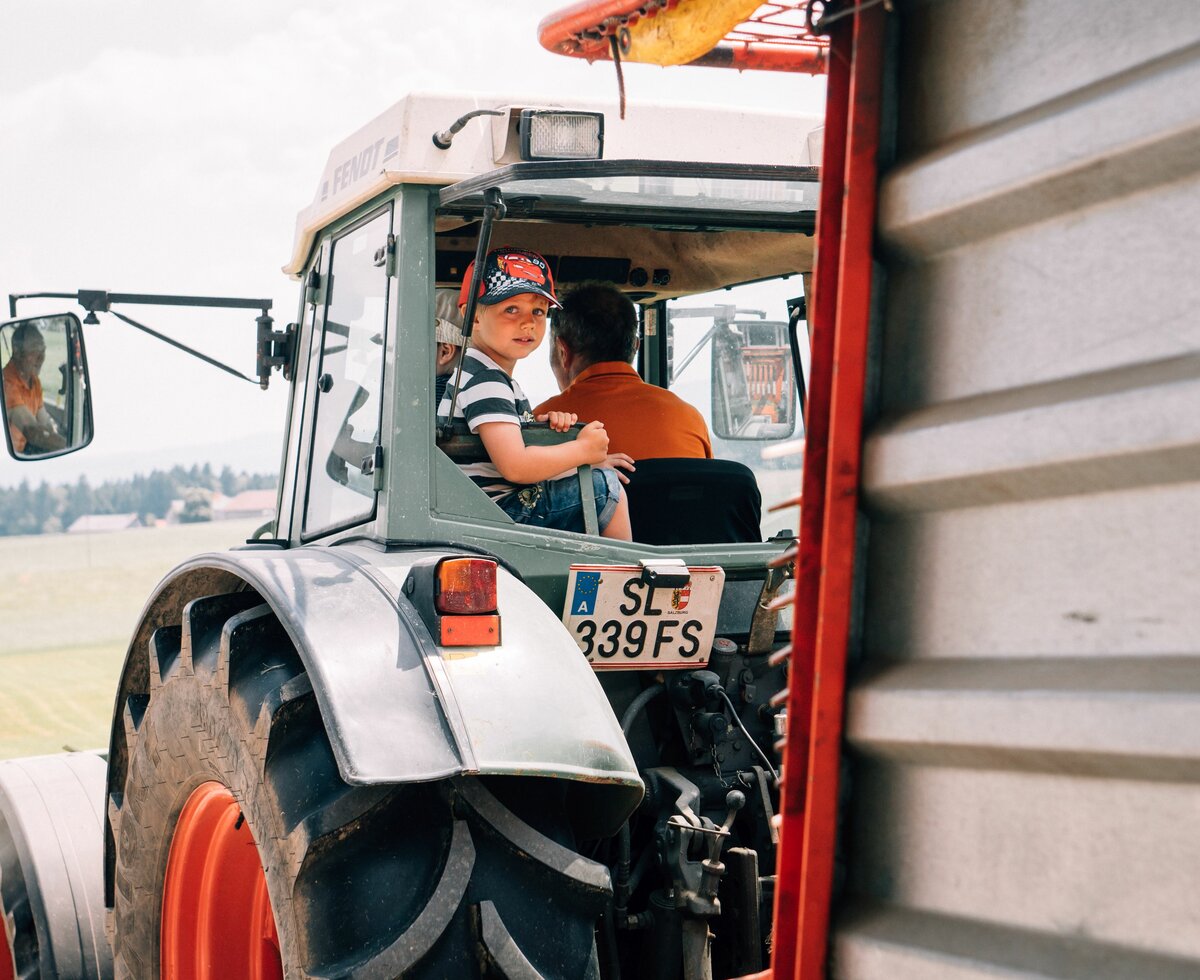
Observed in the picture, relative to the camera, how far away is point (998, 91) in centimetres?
149

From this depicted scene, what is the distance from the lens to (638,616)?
2.96 metres

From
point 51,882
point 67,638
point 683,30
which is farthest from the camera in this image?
point 67,638

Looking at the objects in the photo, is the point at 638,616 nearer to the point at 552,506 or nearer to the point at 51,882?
the point at 552,506

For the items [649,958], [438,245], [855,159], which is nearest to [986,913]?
A: [855,159]

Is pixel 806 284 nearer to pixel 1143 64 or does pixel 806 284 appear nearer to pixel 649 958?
pixel 649 958

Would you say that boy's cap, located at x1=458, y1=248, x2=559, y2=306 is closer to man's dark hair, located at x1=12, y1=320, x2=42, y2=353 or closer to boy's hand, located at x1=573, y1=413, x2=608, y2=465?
boy's hand, located at x1=573, y1=413, x2=608, y2=465

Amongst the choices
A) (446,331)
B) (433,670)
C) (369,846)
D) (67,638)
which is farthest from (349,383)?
(67,638)

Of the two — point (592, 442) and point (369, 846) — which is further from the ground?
point (592, 442)

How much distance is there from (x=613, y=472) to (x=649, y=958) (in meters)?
1.04

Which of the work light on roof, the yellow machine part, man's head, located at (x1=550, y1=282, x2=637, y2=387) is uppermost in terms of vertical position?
the work light on roof

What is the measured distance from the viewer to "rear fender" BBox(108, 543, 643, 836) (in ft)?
7.24

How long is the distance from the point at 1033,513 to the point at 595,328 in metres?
2.47

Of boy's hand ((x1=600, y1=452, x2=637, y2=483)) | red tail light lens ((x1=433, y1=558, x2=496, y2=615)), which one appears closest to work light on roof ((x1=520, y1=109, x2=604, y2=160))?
boy's hand ((x1=600, y1=452, x2=637, y2=483))

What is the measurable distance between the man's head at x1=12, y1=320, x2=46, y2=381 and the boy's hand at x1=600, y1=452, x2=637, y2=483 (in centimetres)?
136
